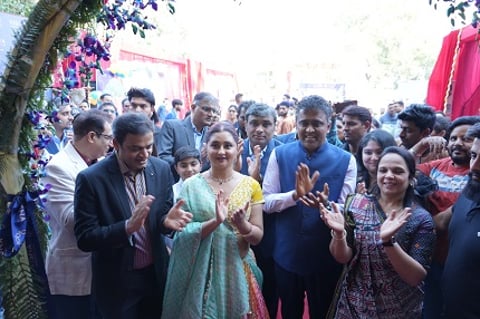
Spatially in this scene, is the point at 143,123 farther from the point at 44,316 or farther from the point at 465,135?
the point at 465,135

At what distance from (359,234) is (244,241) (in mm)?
634

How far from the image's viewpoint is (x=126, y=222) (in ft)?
6.64

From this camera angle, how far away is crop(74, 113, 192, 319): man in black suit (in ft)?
6.72

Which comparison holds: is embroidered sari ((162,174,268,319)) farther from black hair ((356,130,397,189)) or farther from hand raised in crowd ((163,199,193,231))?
black hair ((356,130,397,189))

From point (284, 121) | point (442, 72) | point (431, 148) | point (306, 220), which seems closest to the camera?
point (306, 220)

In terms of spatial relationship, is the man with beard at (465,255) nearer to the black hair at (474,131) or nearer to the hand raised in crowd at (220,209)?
the black hair at (474,131)

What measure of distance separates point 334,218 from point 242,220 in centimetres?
48

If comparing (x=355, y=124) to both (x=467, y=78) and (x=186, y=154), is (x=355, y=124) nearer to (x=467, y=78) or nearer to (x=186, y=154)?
(x=186, y=154)

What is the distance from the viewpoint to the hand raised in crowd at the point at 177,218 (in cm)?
216

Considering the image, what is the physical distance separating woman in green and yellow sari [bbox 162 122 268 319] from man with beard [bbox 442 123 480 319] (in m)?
0.98

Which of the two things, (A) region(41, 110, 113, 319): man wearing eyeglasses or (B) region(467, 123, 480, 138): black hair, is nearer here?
(B) region(467, 123, 480, 138): black hair

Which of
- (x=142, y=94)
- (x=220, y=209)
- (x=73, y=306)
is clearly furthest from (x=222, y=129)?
(x=142, y=94)

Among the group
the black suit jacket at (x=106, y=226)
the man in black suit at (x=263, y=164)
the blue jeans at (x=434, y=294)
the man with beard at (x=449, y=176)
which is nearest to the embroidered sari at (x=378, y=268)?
the man with beard at (x=449, y=176)

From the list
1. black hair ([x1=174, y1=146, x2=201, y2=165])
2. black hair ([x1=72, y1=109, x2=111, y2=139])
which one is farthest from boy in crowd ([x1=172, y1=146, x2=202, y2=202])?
black hair ([x1=72, y1=109, x2=111, y2=139])
